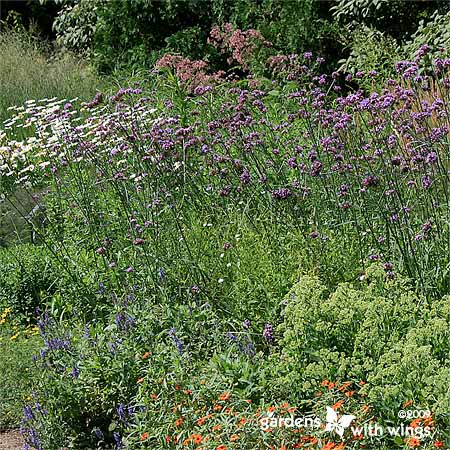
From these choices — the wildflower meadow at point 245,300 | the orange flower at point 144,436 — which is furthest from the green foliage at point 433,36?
the orange flower at point 144,436

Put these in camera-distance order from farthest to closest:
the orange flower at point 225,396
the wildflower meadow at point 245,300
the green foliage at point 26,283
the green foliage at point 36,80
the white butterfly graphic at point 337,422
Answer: the green foliage at point 36,80, the green foliage at point 26,283, the orange flower at point 225,396, the wildflower meadow at point 245,300, the white butterfly graphic at point 337,422

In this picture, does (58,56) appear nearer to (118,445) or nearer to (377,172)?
(377,172)

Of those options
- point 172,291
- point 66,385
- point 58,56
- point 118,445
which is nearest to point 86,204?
point 172,291

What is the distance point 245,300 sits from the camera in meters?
4.63

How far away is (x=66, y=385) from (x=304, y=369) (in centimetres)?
123

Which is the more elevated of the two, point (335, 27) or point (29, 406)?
point (335, 27)

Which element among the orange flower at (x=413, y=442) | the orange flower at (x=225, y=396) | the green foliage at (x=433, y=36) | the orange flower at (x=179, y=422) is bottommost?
the orange flower at (x=179, y=422)

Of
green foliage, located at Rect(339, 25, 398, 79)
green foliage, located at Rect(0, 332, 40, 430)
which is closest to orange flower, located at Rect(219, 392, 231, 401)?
green foliage, located at Rect(0, 332, 40, 430)

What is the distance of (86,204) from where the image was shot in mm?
5898

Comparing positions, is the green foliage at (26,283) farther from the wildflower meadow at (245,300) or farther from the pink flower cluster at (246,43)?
the pink flower cluster at (246,43)

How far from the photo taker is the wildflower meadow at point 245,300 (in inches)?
132

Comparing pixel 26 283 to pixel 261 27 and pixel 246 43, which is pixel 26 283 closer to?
pixel 246 43

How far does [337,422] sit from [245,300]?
150 cm

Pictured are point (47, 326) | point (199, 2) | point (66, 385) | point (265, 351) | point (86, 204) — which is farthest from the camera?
point (199, 2)
